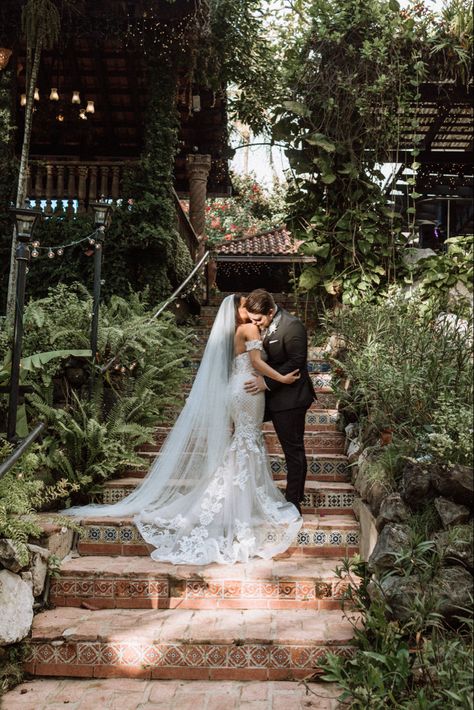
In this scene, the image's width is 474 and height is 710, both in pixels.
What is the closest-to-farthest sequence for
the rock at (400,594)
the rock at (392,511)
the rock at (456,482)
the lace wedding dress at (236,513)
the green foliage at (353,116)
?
the rock at (400,594) < the rock at (456,482) < the rock at (392,511) < the lace wedding dress at (236,513) < the green foliage at (353,116)

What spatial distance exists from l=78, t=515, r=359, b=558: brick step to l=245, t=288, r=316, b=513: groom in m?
0.24

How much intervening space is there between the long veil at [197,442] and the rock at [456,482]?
6.06 feet

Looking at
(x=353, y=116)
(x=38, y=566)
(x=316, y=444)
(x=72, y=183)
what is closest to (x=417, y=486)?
(x=38, y=566)

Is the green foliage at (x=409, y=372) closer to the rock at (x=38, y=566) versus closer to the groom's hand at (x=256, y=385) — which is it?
the groom's hand at (x=256, y=385)

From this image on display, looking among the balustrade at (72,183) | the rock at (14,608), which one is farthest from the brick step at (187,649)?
the balustrade at (72,183)

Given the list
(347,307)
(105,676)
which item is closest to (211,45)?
(347,307)

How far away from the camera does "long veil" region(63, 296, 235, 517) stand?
568 cm

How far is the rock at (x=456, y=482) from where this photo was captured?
4.11 meters

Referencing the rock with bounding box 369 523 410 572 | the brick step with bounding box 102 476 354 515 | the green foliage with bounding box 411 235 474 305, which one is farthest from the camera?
the green foliage with bounding box 411 235 474 305

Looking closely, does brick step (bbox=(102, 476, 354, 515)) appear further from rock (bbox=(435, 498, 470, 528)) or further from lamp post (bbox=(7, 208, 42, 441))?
lamp post (bbox=(7, 208, 42, 441))

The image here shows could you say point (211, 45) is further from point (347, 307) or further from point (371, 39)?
point (347, 307)

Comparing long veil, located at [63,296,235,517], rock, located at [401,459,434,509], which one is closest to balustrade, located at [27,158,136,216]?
long veil, located at [63,296,235,517]

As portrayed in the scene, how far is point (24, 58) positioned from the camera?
42.3ft

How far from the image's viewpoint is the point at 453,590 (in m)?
3.82
